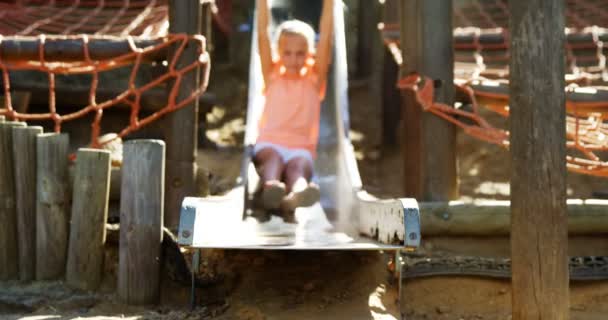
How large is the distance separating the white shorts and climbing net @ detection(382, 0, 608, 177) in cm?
63

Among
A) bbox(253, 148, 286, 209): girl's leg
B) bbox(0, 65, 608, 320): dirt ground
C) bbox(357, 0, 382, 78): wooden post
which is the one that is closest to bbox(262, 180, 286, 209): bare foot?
bbox(253, 148, 286, 209): girl's leg

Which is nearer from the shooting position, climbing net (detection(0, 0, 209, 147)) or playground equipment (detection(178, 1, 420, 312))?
playground equipment (detection(178, 1, 420, 312))

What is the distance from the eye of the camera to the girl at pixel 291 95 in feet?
15.4

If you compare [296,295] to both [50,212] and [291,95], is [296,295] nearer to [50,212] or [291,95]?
[50,212]

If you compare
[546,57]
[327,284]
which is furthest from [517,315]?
[327,284]

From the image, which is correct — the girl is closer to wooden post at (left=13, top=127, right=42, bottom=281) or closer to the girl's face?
the girl's face

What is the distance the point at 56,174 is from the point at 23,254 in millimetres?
369

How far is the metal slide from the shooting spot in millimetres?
3223

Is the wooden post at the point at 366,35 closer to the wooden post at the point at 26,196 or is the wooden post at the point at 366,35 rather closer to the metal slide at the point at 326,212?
the metal slide at the point at 326,212

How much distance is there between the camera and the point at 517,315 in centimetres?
282

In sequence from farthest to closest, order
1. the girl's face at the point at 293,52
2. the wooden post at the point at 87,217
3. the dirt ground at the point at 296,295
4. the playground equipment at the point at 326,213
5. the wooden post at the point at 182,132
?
the girl's face at the point at 293,52
the wooden post at the point at 182,132
the wooden post at the point at 87,217
the dirt ground at the point at 296,295
the playground equipment at the point at 326,213

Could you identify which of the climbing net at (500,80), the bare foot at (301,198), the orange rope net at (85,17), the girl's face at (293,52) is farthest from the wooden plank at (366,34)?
the bare foot at (301,198)

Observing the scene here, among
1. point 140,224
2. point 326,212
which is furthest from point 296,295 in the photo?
point 326,212

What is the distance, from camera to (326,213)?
4.66 metres
